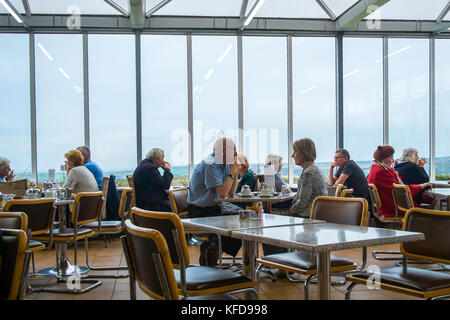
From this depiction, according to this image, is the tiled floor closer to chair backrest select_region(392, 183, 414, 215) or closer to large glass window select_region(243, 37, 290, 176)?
chair backrest select_region(392, 183, 414, 215)

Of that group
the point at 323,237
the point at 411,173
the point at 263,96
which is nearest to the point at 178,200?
the point at 323,237

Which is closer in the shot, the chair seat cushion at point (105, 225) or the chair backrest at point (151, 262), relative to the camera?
the chair backrest at point (151, 262)

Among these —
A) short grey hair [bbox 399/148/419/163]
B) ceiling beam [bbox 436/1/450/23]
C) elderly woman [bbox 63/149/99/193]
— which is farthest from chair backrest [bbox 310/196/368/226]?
ceiling beam [bbox 436/1/450/23]

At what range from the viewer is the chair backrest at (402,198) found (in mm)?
4746

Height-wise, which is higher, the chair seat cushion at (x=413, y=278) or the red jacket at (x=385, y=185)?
the red jacket at (x=385, y=185)

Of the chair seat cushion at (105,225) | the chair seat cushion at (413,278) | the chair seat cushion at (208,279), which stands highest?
the chair seat cushion at (208,279)

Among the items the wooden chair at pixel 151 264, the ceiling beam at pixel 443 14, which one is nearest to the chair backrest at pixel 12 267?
the wooden chair at pixel 151 264

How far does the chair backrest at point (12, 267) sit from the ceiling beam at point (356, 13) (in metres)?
6.58

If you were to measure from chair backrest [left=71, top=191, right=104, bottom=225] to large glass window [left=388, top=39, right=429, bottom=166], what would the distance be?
558 centimetres

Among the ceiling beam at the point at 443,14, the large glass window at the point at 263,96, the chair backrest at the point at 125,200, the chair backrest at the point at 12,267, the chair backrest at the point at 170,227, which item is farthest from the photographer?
the ceiling beam at the point at 443,14

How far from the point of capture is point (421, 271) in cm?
255

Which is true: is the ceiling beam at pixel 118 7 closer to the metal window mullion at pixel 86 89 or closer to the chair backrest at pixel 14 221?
the metal window mullion at pixel 86 89

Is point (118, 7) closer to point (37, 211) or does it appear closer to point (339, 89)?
point (339, 89)

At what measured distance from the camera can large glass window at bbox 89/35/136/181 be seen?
25.1 ft
